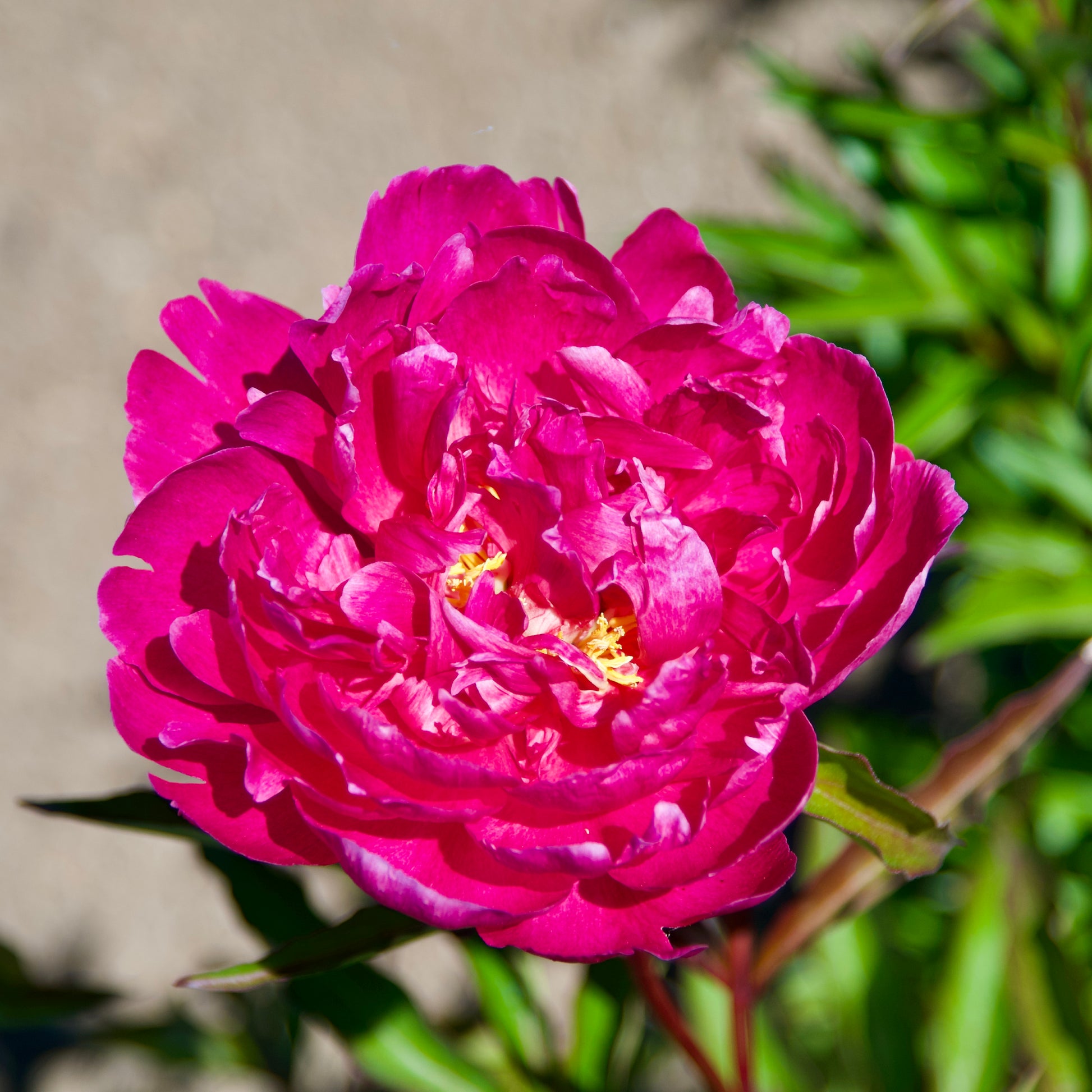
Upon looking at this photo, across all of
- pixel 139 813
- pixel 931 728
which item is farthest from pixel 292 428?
pixel 931 728

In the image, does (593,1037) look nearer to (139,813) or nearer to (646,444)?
(139,813)

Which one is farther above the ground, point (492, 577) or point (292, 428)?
point (292, 428)

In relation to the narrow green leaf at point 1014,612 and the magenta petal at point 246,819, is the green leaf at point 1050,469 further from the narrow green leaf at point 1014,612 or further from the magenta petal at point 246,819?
the magenta petal at point 246,819

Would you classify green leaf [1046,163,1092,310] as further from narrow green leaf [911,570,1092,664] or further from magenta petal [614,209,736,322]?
magenta petal [614,209,736,322]

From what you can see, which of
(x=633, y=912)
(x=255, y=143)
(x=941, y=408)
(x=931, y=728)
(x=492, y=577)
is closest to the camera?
(x=633, y=912)

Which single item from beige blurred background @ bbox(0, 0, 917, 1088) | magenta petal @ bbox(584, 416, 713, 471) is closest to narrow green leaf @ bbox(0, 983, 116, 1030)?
magenta petal @ bbox(584, 416, 713, 471)

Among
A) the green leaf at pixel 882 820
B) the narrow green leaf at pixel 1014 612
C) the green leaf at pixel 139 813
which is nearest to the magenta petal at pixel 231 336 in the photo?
the green leaf at pixel 139 813

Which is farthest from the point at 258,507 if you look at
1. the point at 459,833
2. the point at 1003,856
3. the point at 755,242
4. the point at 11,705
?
the point at 11,705
